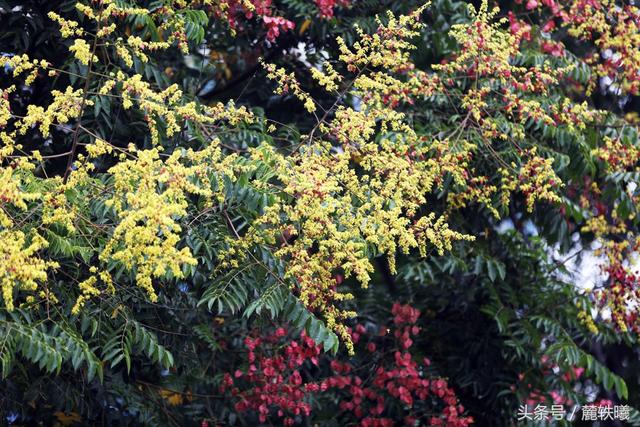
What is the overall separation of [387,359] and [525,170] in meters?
1.71

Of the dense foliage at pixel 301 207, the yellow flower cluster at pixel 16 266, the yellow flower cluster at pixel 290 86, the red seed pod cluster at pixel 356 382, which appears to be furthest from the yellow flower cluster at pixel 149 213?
the red seed pod cluster at pixel 356 382

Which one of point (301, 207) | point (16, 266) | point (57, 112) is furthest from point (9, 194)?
point (301, 207)

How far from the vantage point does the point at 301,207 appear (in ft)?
11.3

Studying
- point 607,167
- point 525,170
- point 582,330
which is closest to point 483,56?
point 525,170

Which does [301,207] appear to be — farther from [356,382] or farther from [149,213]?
[356,382]

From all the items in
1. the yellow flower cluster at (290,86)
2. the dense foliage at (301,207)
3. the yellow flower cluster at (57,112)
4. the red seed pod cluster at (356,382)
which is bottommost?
the red seed pod cluster at (356,382)

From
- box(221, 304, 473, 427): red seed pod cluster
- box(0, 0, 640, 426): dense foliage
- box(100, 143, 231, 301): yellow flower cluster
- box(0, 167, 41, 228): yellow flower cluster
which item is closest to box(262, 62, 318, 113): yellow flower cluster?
box(0, 0, 640, 426): dense foliage

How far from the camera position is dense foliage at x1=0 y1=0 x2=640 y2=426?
349 centimetres

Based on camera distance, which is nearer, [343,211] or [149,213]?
[149,213]

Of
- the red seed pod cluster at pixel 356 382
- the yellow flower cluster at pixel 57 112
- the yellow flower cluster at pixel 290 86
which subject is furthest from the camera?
the red seed pod cluster at pixel 356 382

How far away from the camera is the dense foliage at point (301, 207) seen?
3488 millimetres

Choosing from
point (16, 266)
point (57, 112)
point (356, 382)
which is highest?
point (57, 112)

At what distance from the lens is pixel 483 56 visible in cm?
461

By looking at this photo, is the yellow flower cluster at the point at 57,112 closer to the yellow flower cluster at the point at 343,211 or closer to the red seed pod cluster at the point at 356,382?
the yellow flower cluster at the point at 343,211
